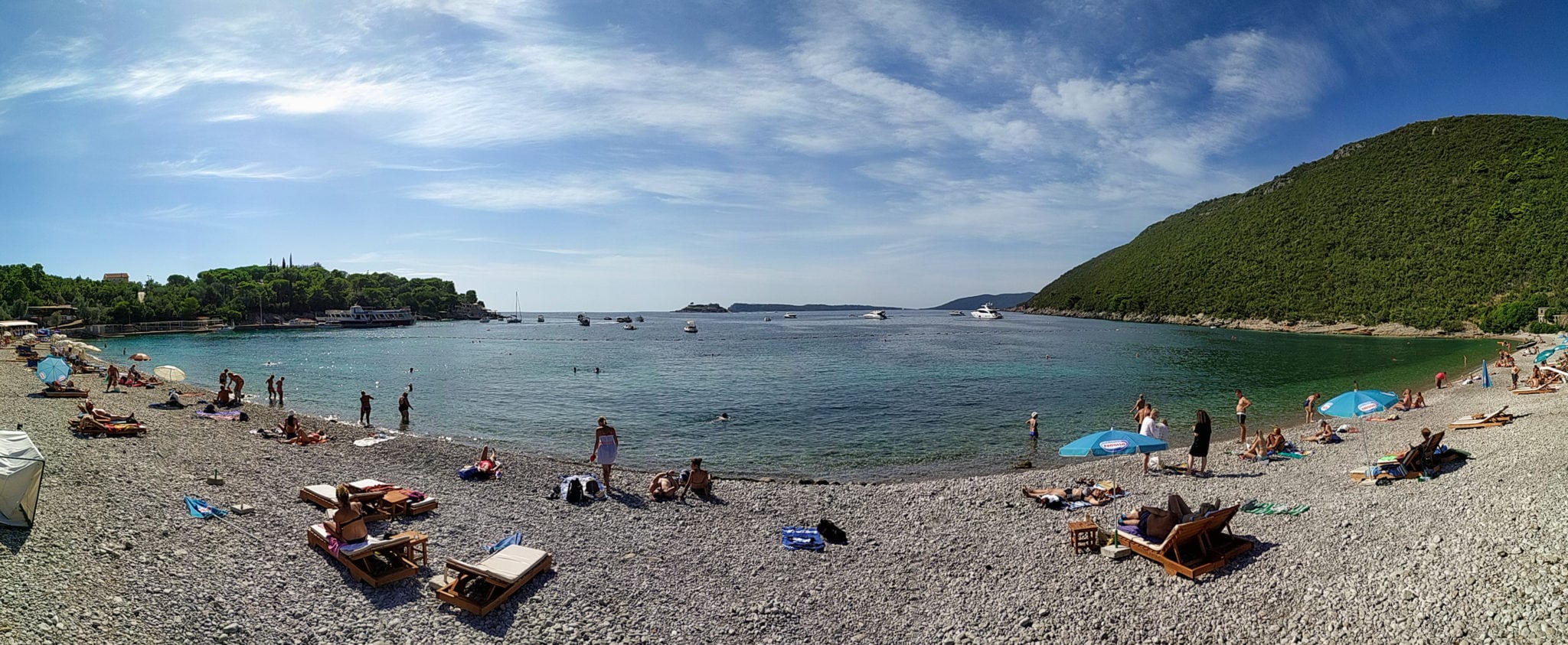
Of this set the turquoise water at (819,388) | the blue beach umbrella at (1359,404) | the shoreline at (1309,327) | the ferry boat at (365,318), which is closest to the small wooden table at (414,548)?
the turquoise water at (819,388)

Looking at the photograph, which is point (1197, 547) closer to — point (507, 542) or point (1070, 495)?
point (1070, 495)

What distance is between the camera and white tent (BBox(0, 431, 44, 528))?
9102 millimetres

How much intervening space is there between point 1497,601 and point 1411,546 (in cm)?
210

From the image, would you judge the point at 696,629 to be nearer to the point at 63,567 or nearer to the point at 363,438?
the point at 63,567

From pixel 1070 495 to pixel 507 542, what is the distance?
12.0m

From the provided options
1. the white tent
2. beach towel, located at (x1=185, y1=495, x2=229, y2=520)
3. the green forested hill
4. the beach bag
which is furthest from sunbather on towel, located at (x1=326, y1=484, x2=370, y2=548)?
the green forested hill

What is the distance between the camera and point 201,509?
11508 mm

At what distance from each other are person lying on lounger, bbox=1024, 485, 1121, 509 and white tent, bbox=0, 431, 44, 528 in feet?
58.5

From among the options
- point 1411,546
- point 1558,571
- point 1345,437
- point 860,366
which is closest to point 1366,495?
point 1411,546

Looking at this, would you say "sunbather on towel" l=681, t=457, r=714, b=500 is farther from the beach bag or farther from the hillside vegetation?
the hillside vegetation

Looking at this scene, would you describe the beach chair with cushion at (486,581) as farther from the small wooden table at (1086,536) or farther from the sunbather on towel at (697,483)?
the small wooden table at (1086,536)

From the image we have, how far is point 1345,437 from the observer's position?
67.1 feet

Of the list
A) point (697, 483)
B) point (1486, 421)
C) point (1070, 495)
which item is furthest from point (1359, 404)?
point (697, 483)

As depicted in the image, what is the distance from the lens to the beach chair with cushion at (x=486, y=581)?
8484mm
